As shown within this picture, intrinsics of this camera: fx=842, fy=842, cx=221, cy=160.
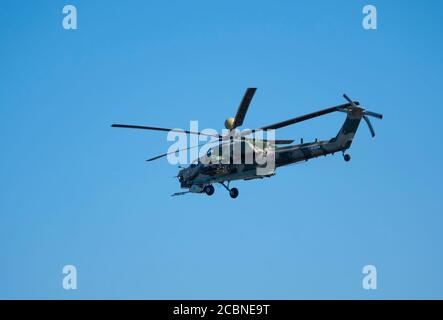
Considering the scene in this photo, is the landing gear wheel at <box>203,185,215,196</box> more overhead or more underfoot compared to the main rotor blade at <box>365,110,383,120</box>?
more underfoot

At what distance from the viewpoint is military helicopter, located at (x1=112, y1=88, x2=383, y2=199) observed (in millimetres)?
64938

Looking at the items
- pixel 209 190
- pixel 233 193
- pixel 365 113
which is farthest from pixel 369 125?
pixel 209 190

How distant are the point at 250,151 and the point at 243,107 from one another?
512 centimetres

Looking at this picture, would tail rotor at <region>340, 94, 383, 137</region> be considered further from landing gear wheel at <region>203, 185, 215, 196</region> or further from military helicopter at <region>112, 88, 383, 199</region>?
landing gear wheel at <region>203, 185, 215, 196</region>

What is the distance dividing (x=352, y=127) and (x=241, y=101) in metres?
9.07

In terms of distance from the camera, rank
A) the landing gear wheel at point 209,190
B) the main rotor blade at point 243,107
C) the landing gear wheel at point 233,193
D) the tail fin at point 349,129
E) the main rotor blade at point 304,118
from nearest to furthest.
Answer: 1. the main rotor blade at point 304,118
2. the main rotor blade at point 243,107
3. the tail fin at point 349,129
4. the landing gear wheel at point 233,193
5. the landing gear wheel at point 209,190

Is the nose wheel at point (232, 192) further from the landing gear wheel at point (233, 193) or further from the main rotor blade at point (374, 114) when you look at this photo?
the main rotor blade at point (374, 114)

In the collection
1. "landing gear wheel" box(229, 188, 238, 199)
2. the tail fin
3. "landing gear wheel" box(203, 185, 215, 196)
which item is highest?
the tail fin

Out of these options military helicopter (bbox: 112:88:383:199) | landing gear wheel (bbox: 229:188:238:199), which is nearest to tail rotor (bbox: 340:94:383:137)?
military helicopter (bbox: 112:88:383:199)

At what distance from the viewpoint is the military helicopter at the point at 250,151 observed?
64.9 meters

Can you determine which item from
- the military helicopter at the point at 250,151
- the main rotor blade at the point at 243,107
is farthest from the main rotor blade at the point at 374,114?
the main rotor blade at the point at 243,107

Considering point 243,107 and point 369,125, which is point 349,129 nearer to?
point 369,125

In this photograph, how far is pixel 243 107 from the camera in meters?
64.7
